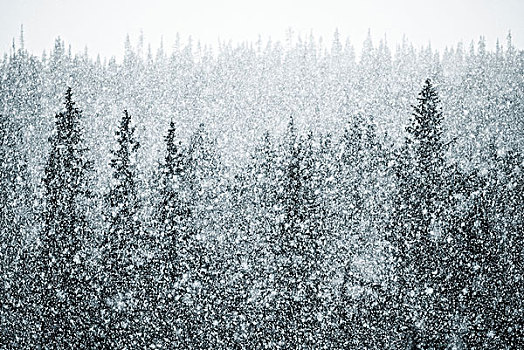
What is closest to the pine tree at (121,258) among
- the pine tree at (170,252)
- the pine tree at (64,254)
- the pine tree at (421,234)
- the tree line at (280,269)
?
the tree line at (280,269)

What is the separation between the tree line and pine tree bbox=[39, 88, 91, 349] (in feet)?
0.17

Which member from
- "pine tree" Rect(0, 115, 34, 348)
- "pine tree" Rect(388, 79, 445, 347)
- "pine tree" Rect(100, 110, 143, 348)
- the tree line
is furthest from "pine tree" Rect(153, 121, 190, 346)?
"pine tree" Rect(388, 79, 445, 347)

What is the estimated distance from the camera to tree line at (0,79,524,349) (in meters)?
18.9

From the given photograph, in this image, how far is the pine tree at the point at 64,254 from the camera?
18.8 m

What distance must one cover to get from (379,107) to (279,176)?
44.4 meters

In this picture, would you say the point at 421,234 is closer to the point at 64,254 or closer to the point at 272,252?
the point at 272,252

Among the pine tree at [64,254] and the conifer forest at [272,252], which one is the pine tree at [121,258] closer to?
the conifer forest at [272,252]

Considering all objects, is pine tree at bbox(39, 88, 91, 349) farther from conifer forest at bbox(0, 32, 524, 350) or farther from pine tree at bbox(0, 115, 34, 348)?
pine tree at bbox(0, 115, 34, 348)

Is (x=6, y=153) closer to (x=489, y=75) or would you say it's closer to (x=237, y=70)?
(x=237, y=70)

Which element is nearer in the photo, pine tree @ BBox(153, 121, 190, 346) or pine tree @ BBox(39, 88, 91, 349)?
pine tree @ BBox(153, 121, 190, 346)

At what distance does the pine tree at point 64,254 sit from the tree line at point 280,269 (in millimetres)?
53

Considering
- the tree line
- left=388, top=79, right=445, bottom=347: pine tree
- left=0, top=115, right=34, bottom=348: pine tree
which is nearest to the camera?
left=388, top=79, right=445, bottom=347: pine tree

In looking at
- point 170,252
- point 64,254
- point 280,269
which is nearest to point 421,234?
point 280,269

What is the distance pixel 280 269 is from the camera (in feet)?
65.0
